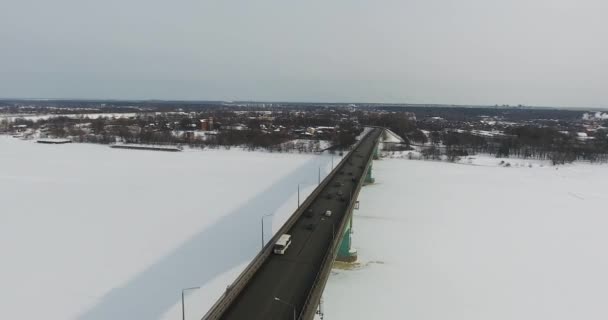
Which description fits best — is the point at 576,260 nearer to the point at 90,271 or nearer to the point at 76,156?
the point at 90,271

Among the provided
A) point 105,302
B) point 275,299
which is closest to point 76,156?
point 105,302

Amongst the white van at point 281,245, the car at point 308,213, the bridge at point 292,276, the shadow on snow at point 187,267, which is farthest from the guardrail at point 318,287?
the shadow on snow at point 187,267

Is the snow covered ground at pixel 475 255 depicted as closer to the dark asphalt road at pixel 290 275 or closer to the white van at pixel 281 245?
the dark asphalt road at pixel 290 275

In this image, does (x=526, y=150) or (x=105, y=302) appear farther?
(x=526, y=150)

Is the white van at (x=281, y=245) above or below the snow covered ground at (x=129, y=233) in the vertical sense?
above

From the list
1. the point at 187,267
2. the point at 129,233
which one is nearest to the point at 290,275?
the point at 187,267
